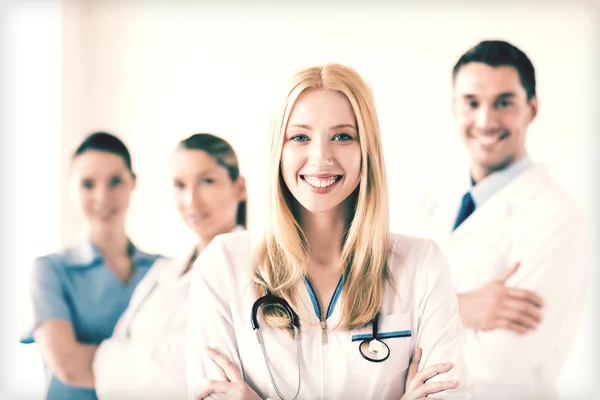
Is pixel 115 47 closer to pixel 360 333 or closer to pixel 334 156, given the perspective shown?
pixel 334 156

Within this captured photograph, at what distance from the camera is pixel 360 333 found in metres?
1.86

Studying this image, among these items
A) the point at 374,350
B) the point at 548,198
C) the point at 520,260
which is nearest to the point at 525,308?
the point at 520,260

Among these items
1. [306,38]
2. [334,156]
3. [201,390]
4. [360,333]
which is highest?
[306,38]

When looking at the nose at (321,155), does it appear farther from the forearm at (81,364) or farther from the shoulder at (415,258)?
the forearm at (81,364)

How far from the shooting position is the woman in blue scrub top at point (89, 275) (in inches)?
84.7

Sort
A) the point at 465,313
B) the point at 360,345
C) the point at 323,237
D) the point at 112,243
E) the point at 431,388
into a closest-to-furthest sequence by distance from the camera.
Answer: the point at 431,388 < the point at 360,345 < the point at 323,237 < the point at 465,313 < the point at 112,243

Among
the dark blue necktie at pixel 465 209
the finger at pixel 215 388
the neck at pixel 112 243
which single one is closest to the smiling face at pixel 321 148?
the dark blue necktie at pixel 465 209

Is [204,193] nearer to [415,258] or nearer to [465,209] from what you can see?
[415,258]

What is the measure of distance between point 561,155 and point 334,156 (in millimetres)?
847

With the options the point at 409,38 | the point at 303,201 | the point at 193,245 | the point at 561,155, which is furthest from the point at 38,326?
the point at 561,155

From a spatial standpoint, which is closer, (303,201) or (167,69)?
(303,201)

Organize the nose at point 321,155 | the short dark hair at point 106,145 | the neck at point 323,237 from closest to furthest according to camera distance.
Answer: the nose at point 321,155, the neck at point 323,237, the short dark hair at point 106,145

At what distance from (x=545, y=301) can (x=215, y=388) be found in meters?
1.13

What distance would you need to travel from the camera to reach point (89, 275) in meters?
2.18
